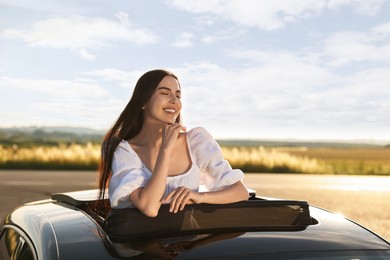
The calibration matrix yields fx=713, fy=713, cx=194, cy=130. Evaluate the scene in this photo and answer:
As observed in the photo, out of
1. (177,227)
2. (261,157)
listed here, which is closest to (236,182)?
(177,227)

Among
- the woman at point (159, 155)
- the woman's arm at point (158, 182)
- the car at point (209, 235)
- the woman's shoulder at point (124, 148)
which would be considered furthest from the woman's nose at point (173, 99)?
the car at point (209, 235)

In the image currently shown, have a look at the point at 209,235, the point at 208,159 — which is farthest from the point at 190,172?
the point at 209,235

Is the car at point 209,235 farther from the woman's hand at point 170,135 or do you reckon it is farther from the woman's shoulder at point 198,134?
the woman's shoulder at point 198,134

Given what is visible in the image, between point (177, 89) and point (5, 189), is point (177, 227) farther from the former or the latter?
point (5, 189)

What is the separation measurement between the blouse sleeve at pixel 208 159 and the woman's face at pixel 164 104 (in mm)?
168

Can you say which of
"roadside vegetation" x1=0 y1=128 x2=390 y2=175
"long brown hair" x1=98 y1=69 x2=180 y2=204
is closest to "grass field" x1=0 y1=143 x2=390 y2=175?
"roadside vegetation" x1=0 y1=128 x2=390 y2=175

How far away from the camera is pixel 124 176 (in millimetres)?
3678

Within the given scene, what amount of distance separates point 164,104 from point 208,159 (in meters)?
0.41

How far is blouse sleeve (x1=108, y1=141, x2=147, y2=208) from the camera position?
349 centimetres

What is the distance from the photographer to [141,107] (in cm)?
416

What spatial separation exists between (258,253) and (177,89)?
6.44 feet

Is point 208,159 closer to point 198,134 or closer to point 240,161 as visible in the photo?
point 198,134

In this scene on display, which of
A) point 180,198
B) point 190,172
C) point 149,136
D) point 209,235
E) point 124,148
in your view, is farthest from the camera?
point 149,136

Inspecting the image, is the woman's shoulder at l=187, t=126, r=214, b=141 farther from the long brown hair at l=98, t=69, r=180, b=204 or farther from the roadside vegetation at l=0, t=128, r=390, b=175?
the roadside vegetation at l=0, t=128, r=390, b=175
